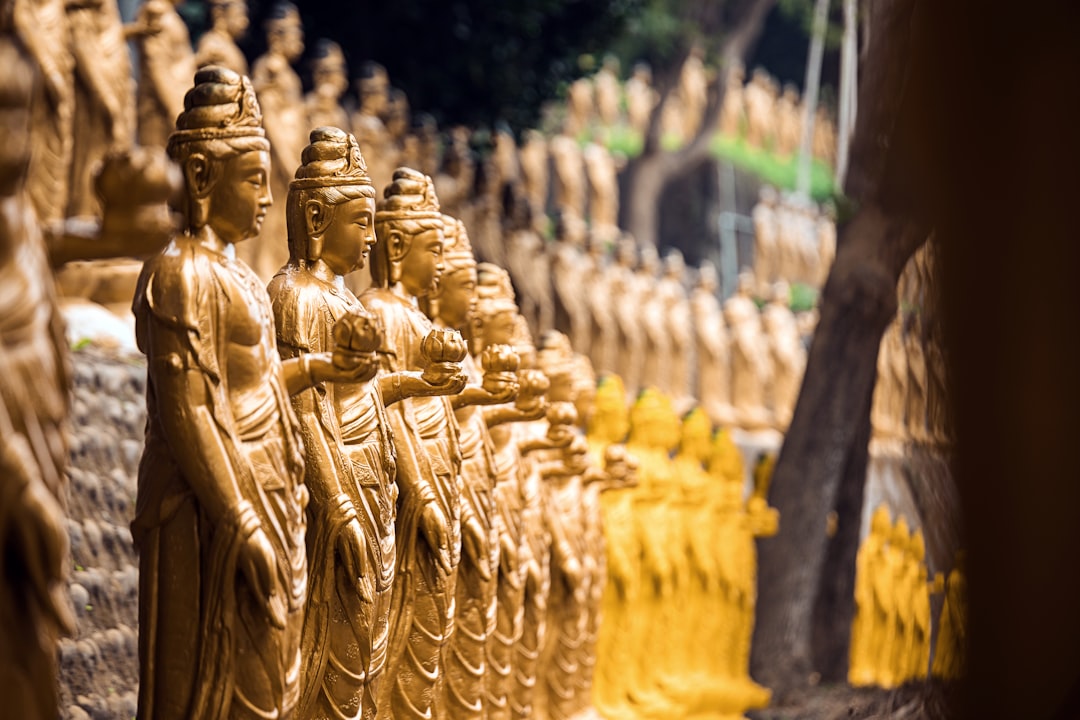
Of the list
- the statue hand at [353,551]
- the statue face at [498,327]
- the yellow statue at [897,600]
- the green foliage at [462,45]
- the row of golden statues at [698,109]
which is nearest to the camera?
the statue hand at [353,551]

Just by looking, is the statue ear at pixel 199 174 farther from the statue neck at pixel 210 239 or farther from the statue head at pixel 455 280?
the statue head at pixel 455 280

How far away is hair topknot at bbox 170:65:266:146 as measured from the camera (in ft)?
17.6

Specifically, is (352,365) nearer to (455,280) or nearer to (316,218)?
(316,218)

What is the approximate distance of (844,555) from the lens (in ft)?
51.9

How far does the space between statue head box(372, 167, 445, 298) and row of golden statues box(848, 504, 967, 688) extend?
7.25 ft

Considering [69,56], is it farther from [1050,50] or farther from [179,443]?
[1050,50]

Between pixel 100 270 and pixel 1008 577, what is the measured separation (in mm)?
7697

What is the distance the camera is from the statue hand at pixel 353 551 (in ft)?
19.8

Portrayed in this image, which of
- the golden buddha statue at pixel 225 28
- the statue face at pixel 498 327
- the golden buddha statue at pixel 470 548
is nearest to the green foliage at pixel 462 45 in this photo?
the golden buddha statue at pixel 225 28

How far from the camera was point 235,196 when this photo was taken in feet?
17.6

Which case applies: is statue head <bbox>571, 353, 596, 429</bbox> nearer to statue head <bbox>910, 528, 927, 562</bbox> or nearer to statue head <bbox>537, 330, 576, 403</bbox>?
statue head <bbox>537, 330, 576, 403</bbox>

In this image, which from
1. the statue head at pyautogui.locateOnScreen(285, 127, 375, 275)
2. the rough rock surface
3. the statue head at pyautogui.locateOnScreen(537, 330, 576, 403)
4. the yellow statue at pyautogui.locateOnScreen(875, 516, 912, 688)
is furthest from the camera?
the statue head at pyautogui.locateOnScreen(537, 330, 576, 403)

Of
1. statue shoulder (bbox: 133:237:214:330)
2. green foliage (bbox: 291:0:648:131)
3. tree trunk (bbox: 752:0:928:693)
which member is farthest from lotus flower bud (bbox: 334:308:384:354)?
green foliage (bbox: 291:0:648:131)

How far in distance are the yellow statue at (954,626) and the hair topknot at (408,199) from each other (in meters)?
3.40
